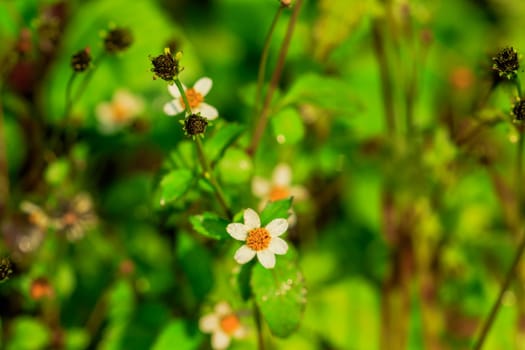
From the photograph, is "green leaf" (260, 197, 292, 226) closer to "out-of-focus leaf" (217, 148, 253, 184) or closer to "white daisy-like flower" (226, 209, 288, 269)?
"white daisy-like flower" (226, 209, 288, 269)

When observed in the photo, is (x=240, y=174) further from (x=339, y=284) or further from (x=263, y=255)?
(x=339, y=284)

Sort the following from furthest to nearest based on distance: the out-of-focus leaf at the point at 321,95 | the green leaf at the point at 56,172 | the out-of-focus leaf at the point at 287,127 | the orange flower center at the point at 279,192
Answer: the orange flower center at the point at 279,192 < the green leaf at the point at 56,172 < the out-of-focus leaf at the point at 321,95 < the out-of-focus leaf at the point at 287,127

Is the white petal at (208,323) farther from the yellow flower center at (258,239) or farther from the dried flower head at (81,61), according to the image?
the dried flower head at (81,61)

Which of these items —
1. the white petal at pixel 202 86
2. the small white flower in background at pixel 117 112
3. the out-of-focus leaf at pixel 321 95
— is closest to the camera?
the white petal at pixel 202 86

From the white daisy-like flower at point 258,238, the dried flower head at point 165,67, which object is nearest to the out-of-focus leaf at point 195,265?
the white daisy-like flower at point 258,238

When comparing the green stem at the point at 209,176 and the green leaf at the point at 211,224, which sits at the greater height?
the green stem at the point at 209,176

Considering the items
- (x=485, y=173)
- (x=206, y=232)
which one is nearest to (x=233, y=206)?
(x=206, y=232)

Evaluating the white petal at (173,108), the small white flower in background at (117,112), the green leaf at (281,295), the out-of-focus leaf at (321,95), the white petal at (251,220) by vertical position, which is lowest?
the green leaf at (281,295)
